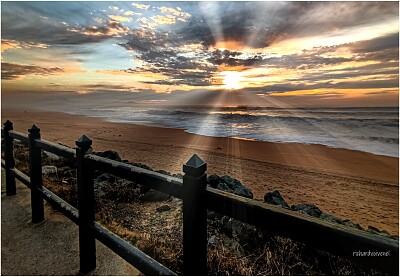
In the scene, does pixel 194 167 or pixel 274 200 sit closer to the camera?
pixel 194 167

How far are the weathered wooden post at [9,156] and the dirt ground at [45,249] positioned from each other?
35.1 inches

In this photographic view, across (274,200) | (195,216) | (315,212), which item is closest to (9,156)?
(195,216)

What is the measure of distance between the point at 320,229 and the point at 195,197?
862mm

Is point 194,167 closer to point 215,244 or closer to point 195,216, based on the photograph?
point 195,216

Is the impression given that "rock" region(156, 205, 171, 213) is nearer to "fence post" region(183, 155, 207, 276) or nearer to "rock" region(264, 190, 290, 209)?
"rock" region(264, 190, 290, 209)

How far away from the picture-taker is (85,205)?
3447 millimetres

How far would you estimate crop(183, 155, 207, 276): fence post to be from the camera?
2111 mm

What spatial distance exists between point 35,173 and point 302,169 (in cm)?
1142

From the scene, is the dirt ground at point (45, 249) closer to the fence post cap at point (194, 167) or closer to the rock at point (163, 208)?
the rock at point (163, 208)

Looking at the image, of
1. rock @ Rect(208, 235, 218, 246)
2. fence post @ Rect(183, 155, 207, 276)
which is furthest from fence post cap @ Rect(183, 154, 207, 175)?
rock @ Rect(208, 235, 218, 246)

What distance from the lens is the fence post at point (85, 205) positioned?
11.2 ft

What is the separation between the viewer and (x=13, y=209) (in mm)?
5578

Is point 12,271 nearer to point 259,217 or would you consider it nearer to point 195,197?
point 195,197

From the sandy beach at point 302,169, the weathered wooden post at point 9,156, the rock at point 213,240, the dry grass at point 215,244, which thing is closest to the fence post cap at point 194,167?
the dry grass at point 215,244
